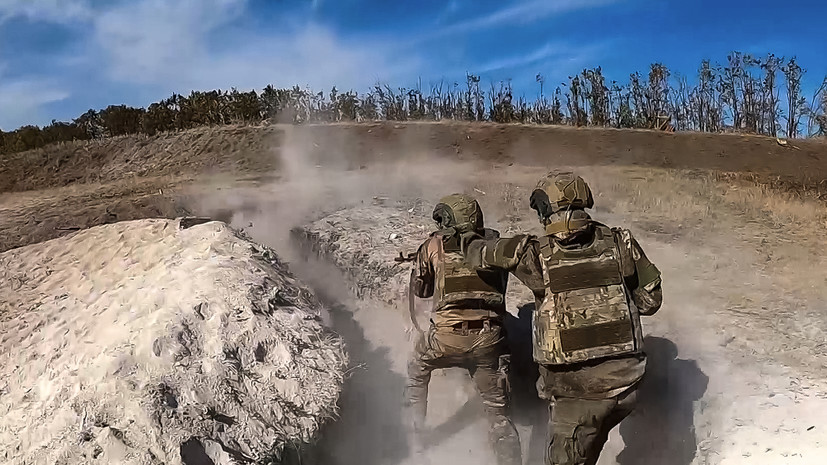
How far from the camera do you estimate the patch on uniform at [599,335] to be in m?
4.87

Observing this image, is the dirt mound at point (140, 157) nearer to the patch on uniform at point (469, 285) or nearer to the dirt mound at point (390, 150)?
the dirt mound at point (390, 150)

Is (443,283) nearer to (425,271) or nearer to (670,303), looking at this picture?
(425,271)

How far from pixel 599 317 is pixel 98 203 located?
9.81 metres

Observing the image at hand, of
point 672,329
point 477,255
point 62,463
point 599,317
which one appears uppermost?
point 477,255

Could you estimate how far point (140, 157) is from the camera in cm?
2150

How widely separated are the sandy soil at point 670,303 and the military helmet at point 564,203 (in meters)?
2.45

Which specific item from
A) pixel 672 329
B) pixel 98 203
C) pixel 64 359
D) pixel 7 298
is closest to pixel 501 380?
pixel 672 329

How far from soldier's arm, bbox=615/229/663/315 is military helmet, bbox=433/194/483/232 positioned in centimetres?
127

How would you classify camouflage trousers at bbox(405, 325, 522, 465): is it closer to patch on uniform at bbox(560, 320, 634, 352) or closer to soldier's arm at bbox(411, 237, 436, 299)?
soldier's arm at bbox(411, 237, 436, 299)

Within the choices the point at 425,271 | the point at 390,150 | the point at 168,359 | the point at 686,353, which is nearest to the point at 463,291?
the point at 425,271

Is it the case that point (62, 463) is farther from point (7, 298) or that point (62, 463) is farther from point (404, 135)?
point (404, 135)

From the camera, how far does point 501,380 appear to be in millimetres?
6039

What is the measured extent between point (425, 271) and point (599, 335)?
6.09 ft

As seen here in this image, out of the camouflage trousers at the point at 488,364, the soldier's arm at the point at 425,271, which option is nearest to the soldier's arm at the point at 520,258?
the camouflage trousers at the point at 488,364
